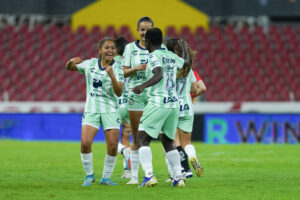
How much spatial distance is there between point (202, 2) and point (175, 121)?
22152mm

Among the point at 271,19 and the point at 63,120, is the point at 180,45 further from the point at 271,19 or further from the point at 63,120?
the point at 271,19

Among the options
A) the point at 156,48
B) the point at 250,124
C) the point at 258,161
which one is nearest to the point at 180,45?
the point at 156,48

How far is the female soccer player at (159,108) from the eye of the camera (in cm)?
837

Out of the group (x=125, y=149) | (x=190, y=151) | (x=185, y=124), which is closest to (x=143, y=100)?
(x=185, y=124)

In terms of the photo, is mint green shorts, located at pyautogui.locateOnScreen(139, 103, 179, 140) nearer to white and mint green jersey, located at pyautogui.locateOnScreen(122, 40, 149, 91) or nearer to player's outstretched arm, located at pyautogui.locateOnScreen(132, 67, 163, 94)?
player's outstretched arm, located at pyautogui.locateOnScreen(132, 67, 163, 94)

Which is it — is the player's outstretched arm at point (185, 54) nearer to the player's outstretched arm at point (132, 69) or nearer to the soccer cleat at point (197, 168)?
the player's outstretched arm at point (132, 69)

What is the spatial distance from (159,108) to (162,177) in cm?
219

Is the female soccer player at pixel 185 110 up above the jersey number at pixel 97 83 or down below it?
below

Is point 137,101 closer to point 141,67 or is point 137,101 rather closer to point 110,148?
point 141,67

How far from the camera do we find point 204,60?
2597 cm

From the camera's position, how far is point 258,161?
13398 millimetres

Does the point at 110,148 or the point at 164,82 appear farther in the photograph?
the point at 110,148

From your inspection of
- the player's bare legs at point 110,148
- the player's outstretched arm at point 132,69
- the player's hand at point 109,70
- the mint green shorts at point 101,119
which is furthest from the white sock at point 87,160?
the player's outstretched arm at point 132,69

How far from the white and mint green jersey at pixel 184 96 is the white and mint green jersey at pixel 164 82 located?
141 centimetres
